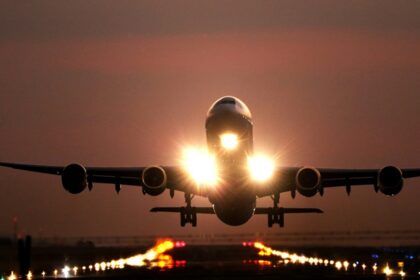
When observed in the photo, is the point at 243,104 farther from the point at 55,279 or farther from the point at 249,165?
the point at 55,279

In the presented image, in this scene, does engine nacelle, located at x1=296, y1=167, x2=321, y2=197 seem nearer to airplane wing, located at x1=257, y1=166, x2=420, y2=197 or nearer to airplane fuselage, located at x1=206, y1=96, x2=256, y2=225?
airplane wing, located at x1=257, y1=166, x2=420, y2=197

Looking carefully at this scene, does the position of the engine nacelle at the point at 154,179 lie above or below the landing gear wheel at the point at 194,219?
above

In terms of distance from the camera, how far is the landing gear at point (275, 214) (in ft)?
198

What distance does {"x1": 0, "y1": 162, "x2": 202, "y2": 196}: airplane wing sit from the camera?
56.5 metres

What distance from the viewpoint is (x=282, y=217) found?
60.8m

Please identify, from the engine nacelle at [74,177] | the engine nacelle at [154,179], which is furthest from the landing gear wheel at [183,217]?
the engine nacelle at [74,177]

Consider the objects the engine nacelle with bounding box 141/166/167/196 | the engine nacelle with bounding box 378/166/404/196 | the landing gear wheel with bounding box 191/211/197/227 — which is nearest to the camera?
the engine nacelle with bounding box 141/166/167/196

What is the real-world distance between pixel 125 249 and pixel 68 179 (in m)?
46.3

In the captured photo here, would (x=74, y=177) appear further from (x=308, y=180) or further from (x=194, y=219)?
(x=308, y=180)

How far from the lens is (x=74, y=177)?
178 feet

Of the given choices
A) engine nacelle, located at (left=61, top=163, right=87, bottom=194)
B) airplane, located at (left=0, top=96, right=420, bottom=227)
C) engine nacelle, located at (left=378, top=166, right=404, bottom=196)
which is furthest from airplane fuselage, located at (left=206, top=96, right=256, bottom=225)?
engine nacelle, located at (left=378, top=166, right=404, bottom=196)

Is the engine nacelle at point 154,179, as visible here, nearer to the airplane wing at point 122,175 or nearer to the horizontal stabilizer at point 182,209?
the airplane wing at point 122,175

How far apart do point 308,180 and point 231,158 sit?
524 centimetres

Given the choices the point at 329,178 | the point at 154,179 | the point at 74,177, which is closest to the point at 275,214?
the point at 329,178
